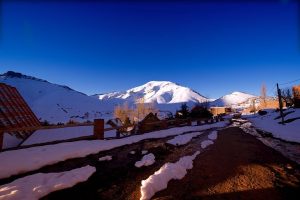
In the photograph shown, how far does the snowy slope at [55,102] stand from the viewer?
115 metres

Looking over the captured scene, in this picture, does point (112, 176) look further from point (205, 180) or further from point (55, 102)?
point (55, 102)

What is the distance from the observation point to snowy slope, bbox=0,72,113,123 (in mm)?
115375

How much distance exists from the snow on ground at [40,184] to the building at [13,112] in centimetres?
604

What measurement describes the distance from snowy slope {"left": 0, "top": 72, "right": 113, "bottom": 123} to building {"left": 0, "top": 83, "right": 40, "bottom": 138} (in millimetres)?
96265

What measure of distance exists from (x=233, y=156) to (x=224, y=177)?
2.67 meters

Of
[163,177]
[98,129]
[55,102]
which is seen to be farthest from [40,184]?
[55,102]

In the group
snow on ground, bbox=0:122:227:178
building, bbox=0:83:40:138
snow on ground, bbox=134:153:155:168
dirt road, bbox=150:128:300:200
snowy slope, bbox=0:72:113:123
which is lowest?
dirt road, bbox=150:128:300:200

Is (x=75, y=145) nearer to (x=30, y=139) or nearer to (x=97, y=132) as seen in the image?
(x=97, y=132)

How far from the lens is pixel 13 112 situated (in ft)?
36.1

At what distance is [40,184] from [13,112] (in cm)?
849

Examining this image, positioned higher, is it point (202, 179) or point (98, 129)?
point (98, 129)

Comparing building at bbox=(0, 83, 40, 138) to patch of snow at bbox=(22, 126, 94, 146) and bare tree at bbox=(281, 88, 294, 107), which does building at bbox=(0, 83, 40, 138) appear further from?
bare tree at bbox=(281, 88, 294, 107)

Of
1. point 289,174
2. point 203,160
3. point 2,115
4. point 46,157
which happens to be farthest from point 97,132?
point 289,174

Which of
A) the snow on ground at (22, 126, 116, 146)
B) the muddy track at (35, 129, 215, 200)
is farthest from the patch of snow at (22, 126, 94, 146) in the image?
the muddy track at (35, 129, 215, 200)
